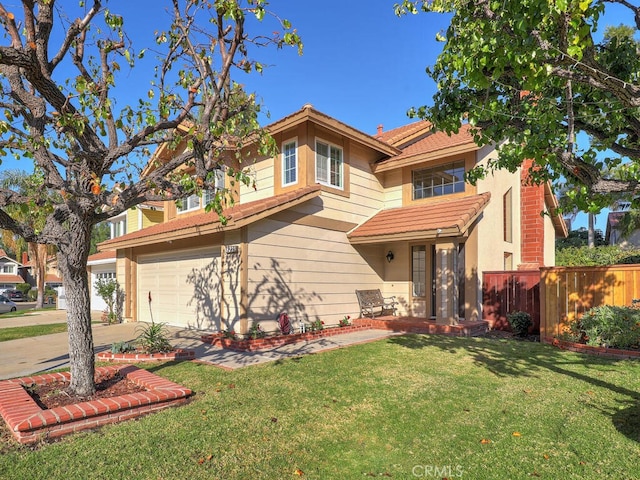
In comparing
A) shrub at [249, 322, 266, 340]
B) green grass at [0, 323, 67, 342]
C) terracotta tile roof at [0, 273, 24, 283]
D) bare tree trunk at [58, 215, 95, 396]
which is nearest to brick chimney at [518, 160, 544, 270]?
shrub at [249, 322, 266, 340]

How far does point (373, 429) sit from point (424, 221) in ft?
25.5

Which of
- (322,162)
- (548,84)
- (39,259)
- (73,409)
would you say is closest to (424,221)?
(322,162)

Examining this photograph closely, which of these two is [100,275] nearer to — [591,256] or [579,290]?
[579,290]

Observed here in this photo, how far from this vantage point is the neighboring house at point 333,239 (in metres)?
10.3

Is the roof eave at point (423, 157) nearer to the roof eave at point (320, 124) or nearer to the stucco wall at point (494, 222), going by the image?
the roof eave at point (320, 124)

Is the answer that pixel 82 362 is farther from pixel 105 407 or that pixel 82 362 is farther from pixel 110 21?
pixel 110 21

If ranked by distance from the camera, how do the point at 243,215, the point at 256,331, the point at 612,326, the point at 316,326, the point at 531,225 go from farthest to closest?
the point at 531,225 < the point at 316,326 < the point at 256,331 < the point at 243,215 < the point at 612,326

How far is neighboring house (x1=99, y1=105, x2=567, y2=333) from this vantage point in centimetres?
1030

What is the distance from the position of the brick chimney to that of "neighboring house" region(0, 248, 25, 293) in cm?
6358

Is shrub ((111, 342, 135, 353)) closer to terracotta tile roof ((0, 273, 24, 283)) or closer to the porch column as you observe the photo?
the porch column

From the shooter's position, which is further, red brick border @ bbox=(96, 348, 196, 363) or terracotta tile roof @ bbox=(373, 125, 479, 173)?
terracotta tile roof @ bbox=(373, 125, 479, 173)

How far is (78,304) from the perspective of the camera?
536cm

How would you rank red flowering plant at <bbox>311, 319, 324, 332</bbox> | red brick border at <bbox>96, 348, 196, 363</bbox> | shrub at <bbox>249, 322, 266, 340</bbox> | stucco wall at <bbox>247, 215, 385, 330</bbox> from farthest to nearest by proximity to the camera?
1. red flowering plant at <bbox>311, 319, 324, 332</bbox>
2. stucco wall at <bbox>247, 215, 385, 330</bbox>
3. shrub at <bbox>249, 322, 266, 340</bbox>
4. red brick border at <bbox>96, 348, 196, 363</bbox>

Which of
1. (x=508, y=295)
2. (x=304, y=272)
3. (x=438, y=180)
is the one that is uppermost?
(x=438, y=180)
